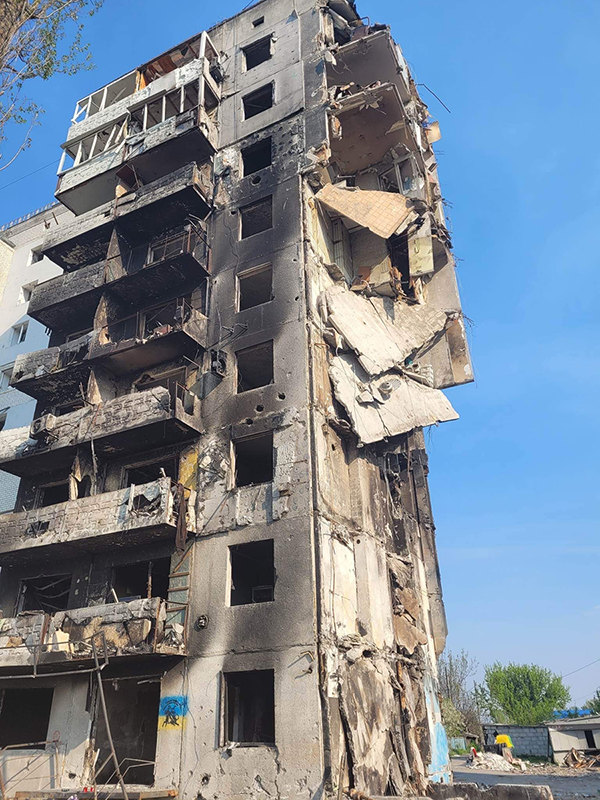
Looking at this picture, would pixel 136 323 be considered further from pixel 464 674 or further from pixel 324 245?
pixel 464 674

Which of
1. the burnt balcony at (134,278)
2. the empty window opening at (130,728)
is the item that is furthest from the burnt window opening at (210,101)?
the empty window opening at (130,728)

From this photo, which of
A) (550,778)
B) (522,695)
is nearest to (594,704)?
(522,695)

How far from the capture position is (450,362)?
2567 cm

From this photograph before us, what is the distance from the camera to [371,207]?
23109mm

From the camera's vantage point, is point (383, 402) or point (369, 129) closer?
point (383, 402)

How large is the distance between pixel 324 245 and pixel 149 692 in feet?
56.5

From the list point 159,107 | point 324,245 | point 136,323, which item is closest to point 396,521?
point 324,245

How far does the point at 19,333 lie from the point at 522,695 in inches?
2193

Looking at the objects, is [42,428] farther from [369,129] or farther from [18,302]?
[369,129]

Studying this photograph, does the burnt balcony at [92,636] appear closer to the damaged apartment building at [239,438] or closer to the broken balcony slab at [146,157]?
the damaged apartment building at [239,438]

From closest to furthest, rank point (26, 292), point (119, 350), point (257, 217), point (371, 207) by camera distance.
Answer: point (119, 350) < point (371, 207) < point (257, 217) < point (26, 292)

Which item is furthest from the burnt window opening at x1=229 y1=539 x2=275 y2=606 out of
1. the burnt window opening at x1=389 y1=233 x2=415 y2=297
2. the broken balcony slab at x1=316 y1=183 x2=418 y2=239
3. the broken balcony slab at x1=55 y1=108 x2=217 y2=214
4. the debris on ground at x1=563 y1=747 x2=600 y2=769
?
the debris on ground at x1=563 y1=747 x2=600 y2=769

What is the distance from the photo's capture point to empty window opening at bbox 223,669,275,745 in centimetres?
1580

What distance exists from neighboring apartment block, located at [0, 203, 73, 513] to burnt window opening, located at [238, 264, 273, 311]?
10.6 meters
